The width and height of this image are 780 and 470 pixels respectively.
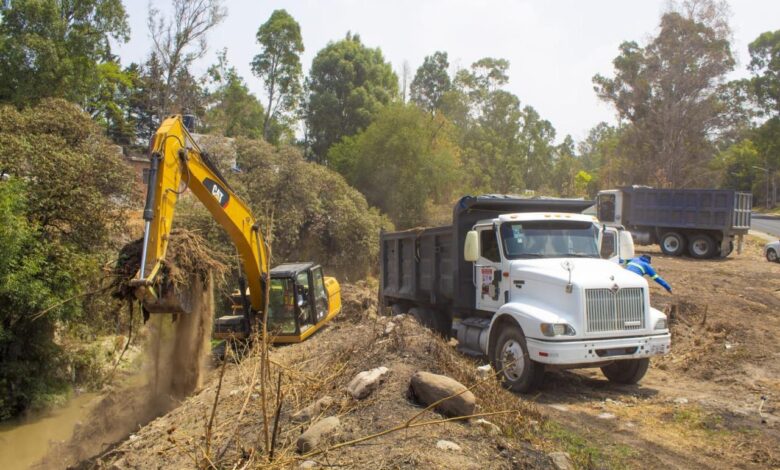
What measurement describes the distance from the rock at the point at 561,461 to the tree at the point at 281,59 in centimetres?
3600

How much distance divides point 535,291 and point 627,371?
1.90m

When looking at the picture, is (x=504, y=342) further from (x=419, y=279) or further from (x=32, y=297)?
(x=32, y=297)

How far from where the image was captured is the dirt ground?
5.49 metres

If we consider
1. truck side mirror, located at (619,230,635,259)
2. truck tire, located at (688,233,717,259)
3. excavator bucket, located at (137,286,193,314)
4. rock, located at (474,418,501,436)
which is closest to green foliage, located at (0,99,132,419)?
excavator bucket, located at (137,286,193,314)

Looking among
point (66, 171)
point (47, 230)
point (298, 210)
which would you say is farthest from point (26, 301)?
point (298, 210)

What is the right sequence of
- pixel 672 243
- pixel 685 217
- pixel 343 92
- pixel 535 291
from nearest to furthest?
pixel 535 291
pixel 685 217
pixel 672 243
pixel 343 92

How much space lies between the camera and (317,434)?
555cm

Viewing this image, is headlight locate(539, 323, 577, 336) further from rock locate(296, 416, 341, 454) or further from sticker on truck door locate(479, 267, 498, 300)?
rock locate(296, 416, 341, 454)

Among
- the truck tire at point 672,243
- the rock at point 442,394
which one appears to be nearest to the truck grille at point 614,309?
the rock at point 442,394

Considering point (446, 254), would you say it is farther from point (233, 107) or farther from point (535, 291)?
point (233, 107)

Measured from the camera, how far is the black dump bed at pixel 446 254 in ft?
35.6

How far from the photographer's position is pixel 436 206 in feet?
114

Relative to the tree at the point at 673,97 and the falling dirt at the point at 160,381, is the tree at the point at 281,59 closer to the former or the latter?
the tree at the point at 673,97

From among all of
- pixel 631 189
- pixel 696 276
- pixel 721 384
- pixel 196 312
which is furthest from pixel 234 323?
pixel 631 189
